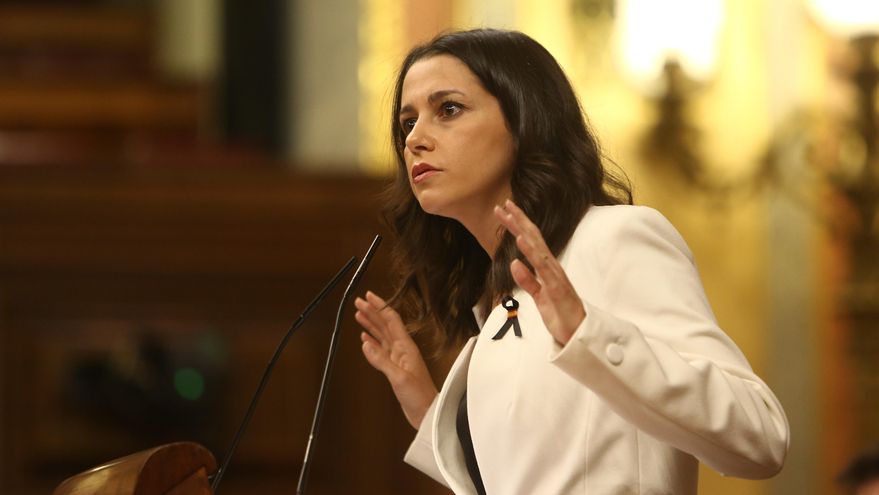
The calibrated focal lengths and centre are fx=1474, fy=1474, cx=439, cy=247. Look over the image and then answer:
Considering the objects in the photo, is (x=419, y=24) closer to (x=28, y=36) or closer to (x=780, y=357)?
(x=780, y=357)

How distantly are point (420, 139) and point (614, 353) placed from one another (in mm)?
534

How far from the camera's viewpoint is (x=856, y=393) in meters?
5.34

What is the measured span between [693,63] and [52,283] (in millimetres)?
2360

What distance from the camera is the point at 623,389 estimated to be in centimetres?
171

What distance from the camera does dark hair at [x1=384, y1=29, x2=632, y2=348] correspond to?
204 centimetres

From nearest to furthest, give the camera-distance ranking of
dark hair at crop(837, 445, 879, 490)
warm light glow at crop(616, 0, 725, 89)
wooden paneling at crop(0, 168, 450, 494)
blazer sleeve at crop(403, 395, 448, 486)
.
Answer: blazer sleeve at crop(403, 395, 448, 486), dark hair at crop(837, 445, 879, 490), wooden paneling at crop(0, 168, 450, 494), warm light glow at crop(616, 0, 725, 89)

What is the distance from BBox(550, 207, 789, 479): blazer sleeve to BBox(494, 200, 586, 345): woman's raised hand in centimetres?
2

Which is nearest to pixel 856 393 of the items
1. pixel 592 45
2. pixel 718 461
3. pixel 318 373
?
pixel 592 45

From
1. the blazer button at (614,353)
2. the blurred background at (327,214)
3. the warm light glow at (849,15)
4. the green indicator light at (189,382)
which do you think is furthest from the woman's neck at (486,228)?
the warm light glow at (849,15)

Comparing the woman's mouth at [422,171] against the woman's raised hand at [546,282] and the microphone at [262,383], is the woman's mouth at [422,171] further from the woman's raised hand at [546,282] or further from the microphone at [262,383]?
the woman's raised hand at [546,282]

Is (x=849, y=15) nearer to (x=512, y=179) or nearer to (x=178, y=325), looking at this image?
(x=178, y=325)

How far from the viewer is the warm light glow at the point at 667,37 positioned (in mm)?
5230

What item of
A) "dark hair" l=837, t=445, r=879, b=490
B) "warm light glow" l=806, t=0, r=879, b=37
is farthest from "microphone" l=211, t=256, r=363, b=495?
"warm light glow" l=806, t=0, r=879, b=37

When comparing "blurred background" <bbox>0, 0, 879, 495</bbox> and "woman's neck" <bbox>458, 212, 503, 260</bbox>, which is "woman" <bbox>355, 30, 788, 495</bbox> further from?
"blurred background" <bbox>0, 0, 879, 495</bbox>
